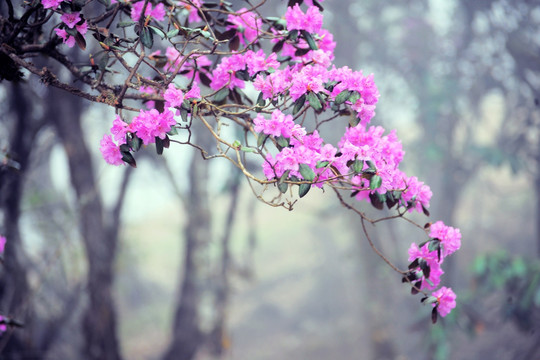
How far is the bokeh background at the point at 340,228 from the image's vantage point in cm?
362

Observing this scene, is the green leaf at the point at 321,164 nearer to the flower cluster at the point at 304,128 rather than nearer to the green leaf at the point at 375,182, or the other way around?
the flower cluster at the point at 304,128

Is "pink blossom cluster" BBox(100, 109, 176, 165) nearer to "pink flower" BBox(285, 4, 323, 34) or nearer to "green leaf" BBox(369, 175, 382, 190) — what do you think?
"pink flower" BBox(285, 4, 323, 34)

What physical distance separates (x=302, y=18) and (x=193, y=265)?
384 centimetres

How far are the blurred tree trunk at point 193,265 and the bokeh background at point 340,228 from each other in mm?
17

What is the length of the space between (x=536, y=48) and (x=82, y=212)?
5709 mm

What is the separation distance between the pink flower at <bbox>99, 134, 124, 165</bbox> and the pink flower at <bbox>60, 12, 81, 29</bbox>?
0.41 metres

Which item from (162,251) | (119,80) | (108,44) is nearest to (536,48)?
(119,80)

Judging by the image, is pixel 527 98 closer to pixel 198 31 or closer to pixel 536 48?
pixel 536 48

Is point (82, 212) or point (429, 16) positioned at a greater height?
point (429, 16)

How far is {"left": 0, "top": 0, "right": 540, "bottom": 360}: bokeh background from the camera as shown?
11.9 feet

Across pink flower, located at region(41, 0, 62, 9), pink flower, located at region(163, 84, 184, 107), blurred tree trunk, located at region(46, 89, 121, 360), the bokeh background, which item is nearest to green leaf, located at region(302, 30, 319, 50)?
pink flower, located at region(163, 84, 184, 107)

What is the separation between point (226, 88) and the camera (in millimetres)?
1574

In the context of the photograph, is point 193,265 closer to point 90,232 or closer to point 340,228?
point 90,232

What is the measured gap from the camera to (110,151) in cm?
132
